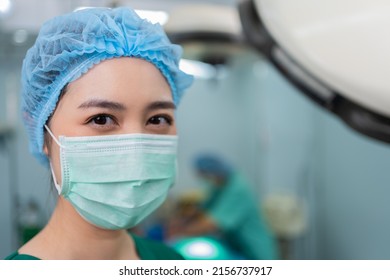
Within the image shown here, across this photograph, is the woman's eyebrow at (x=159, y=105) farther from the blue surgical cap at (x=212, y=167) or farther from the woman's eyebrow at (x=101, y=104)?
the blue surgical cap at (x=212, y=167)

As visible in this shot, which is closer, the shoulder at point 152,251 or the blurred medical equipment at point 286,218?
the shoulder at point 152,251

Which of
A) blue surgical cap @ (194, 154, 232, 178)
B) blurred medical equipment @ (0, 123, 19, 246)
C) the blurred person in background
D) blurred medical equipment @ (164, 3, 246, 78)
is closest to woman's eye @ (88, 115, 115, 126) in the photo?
blurred medical equipment @ (0, 123, 19, 246)

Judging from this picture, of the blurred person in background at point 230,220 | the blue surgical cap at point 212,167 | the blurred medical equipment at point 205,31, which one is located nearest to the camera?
the blurred medical equipment at point 205,31

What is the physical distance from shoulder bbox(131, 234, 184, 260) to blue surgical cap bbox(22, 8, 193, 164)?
0.28m

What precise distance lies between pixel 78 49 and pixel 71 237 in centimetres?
31

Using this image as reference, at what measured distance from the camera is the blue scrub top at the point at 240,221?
2.20m

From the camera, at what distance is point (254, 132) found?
3029 mm

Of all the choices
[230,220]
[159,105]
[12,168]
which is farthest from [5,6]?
[230,220]

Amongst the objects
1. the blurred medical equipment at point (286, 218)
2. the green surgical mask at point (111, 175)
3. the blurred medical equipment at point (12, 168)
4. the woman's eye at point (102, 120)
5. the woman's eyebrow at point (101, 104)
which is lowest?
the blurred medical equipment at point (286, 218)

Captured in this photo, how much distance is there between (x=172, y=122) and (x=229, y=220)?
1.70 m

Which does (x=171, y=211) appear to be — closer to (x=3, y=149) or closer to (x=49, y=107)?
(x=3, y=149)

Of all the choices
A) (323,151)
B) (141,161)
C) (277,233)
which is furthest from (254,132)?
(141,161)

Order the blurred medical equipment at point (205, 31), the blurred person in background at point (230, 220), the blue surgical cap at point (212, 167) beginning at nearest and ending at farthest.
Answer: the blurred medical equipment at point (205, 31)
the blurred person in background at point (230, 220)
the blue surgical cap at point (212, 167)

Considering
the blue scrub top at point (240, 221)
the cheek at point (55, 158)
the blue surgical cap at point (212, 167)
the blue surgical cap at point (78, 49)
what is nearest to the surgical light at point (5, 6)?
the blue surgical cap at point (78, 49)
